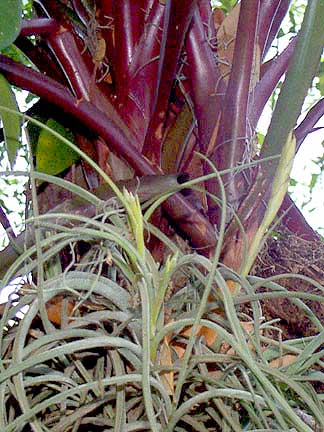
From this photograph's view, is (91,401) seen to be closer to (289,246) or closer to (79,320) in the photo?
(79,320)

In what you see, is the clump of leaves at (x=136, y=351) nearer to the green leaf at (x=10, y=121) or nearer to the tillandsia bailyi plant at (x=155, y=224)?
the tillandsia bailyi plant at (x=155, y=224)

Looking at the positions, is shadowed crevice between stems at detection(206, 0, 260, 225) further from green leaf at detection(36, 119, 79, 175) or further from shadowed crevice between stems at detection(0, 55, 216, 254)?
green leaf at detection(36, 119, 79, 175)

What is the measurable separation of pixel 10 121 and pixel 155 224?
15 cm

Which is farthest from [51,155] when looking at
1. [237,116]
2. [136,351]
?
[136,351]

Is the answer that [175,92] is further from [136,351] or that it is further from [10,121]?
[136,351]

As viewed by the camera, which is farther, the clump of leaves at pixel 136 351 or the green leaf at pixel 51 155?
the green leaf at pixel 51 155

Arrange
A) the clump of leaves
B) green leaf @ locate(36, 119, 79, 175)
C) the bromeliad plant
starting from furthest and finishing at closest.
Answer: green leaf @ locate(36, 119, 79, 175)
the bromeliad plant
the clump of leaves

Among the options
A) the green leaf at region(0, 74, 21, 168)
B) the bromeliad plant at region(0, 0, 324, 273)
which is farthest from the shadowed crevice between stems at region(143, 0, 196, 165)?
the green leaf at region(0, 74, 21, 168)

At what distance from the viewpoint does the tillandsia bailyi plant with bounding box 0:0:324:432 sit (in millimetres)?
350

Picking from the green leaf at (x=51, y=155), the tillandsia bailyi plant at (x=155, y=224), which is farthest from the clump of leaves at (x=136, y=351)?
the green leaf at (x=51, y=155)

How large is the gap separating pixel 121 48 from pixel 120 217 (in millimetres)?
226

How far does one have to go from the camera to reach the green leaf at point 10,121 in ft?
1.68

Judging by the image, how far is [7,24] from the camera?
41cm

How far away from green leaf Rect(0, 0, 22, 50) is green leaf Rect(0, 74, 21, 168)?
0.30 ft
